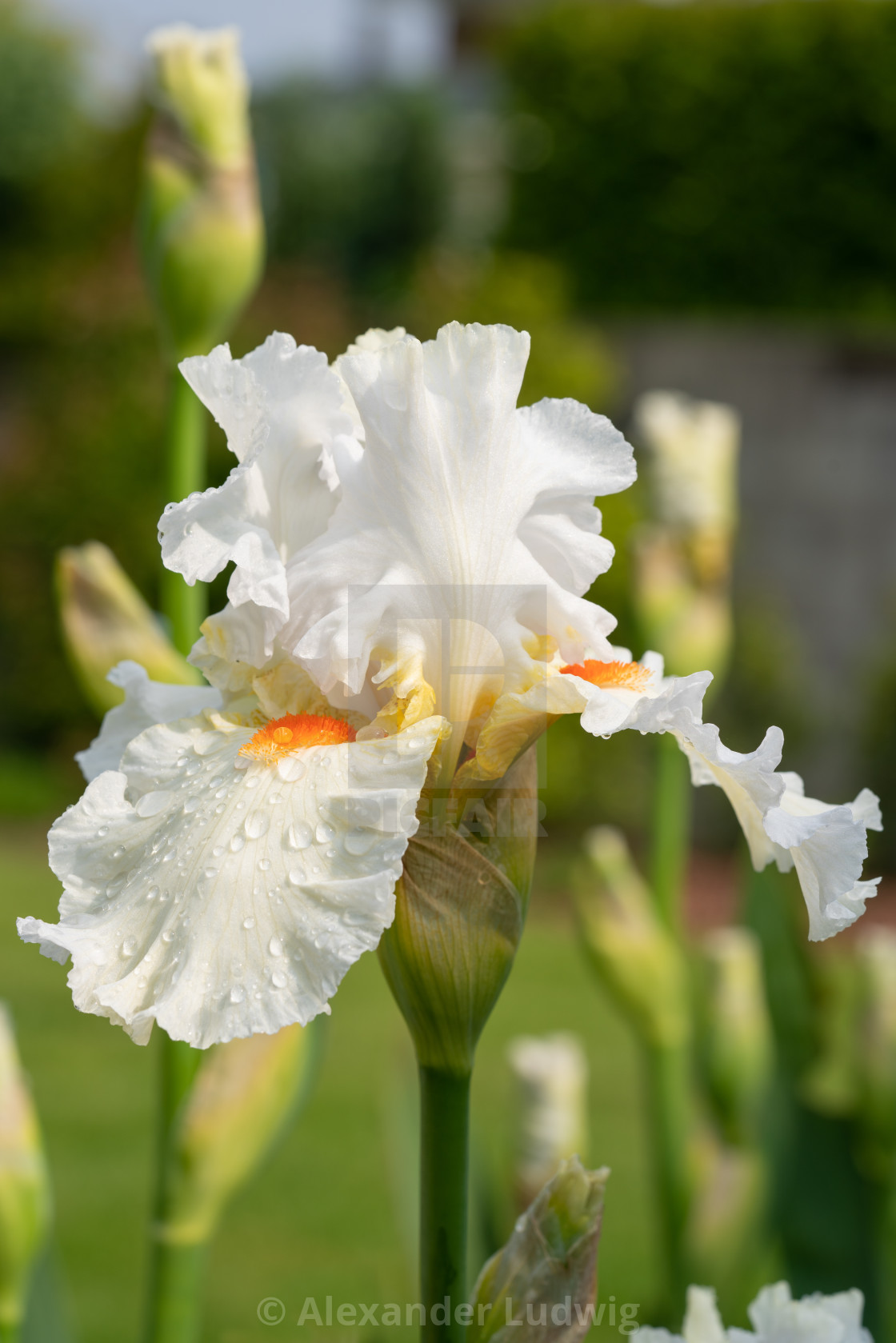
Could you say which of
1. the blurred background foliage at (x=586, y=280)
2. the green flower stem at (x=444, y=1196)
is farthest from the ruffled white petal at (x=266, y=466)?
the blurred background foliage at (x=586, y=280)

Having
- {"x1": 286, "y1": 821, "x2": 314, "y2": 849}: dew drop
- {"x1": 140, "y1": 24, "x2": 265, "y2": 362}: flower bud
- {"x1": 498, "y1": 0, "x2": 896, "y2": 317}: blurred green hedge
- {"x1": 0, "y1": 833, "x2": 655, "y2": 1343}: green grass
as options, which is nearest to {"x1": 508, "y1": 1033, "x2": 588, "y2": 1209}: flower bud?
{"x1": 0, "y1": 833, "x2": 655, "y2": 1343}: green grass

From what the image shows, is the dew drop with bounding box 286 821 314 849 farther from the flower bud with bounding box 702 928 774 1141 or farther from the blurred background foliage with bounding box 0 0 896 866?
the blurred background foliage with bounding box 0 0 896 866

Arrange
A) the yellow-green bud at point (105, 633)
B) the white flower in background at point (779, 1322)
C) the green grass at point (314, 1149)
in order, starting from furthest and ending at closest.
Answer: the green grass at point (314, 1149) < the yellow-green bud at point (105, 633) < the white flower in background at point (779, 1322)

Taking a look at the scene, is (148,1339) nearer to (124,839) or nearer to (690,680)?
(124,839)

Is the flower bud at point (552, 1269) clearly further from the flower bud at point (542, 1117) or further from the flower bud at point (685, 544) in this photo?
the flower bud at point (685, 544)

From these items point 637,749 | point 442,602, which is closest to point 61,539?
point 637,749

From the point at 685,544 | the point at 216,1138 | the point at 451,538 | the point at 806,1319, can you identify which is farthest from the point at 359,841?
the point at 685,544

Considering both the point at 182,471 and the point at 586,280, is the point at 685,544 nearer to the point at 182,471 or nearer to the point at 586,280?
the point at 182,471
